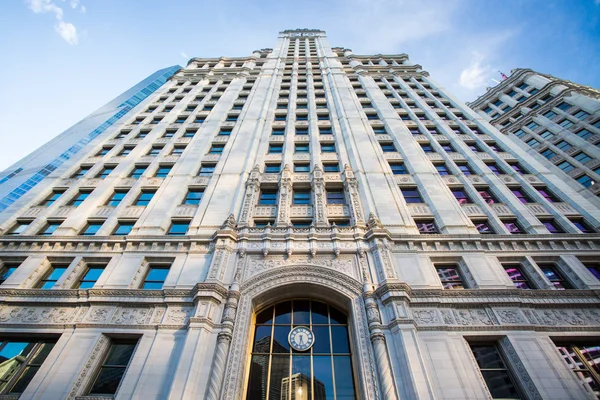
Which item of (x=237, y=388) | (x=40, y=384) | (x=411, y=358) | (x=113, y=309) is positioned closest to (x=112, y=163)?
(x=113, y=309)

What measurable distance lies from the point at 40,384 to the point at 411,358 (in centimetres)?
1503

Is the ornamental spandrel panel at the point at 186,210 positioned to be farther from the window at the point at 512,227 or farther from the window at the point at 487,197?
the window at the point at 512,227

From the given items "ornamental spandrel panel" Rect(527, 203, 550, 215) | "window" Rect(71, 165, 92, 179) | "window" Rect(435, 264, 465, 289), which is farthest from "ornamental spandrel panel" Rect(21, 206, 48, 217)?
"ornamental spandrel panel" Rect(527, 203, 550, 215)

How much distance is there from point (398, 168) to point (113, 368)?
23.3 m

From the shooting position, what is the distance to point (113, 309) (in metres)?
15.0

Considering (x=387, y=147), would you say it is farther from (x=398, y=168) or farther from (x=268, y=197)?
(x=268, y=197)

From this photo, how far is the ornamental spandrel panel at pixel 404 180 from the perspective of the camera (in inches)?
930

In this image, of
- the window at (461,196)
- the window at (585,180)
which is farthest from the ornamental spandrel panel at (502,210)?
the window at (585,180)

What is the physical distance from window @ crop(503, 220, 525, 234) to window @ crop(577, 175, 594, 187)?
21.1 metres

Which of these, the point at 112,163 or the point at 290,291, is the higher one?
the point at 112,163

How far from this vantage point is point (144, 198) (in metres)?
23.5

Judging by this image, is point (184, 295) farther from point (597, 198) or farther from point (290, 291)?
point (597, 198)

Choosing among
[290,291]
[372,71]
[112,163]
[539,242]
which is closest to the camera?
[290,291]

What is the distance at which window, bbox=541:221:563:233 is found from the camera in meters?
20.2
